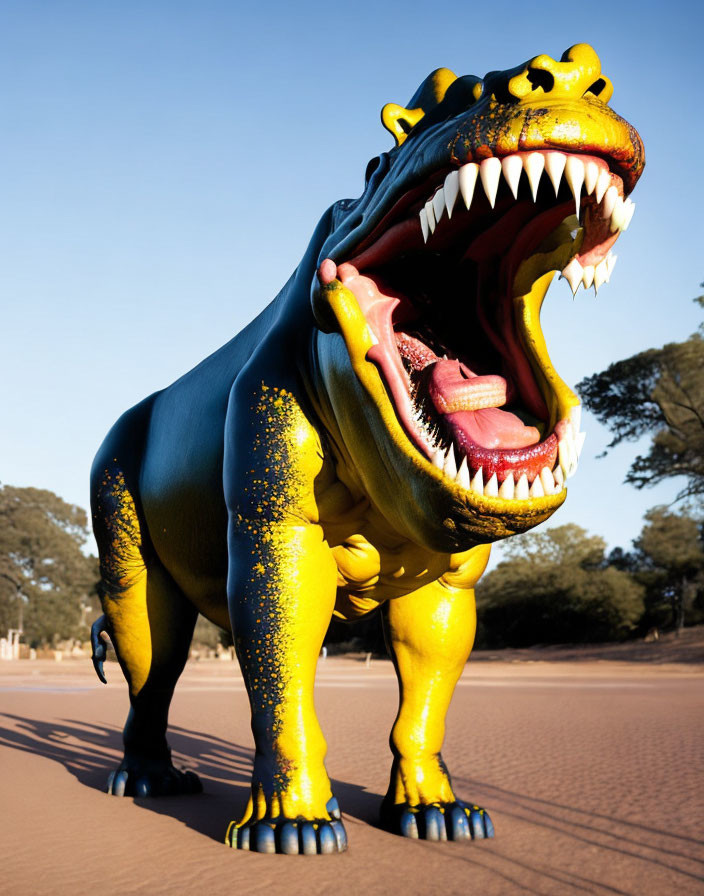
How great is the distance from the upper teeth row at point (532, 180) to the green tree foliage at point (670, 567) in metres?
27.0

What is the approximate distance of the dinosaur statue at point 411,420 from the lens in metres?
2.59

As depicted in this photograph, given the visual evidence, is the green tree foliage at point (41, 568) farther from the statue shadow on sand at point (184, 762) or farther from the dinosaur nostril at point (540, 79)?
the dinosaur nostril at point (540, 79)

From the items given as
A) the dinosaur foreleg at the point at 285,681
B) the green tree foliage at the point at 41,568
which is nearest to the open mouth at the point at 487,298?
the dinosaur foreleg at the point at 285,681

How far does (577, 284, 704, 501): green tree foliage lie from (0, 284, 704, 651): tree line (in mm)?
31

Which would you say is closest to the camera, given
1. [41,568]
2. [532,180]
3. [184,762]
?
[532,180]

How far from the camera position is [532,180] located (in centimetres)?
237

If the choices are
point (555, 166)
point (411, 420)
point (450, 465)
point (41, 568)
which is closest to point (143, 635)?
point (411, 420)

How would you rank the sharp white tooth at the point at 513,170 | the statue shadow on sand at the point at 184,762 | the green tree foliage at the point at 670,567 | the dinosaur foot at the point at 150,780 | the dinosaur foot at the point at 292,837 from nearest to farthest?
the sharp white tooth at the point at 513,170, the dinosaur foot at the point at 292,837, the statue shadow on sand at the point at 184,762, the dinosaur foot at the point at 150,780, the green tree foliage at the point at 670,567

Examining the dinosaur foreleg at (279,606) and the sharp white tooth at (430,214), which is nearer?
the sharp white tooth at (430,214)

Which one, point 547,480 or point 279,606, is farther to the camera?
point 279,606

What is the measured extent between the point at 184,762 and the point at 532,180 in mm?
5118

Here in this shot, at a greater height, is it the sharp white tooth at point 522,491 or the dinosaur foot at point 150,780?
the sharp white tooth at point 522,491

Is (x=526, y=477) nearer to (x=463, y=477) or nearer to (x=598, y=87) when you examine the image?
(x=463, y=477)

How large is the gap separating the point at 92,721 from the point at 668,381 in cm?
2105
